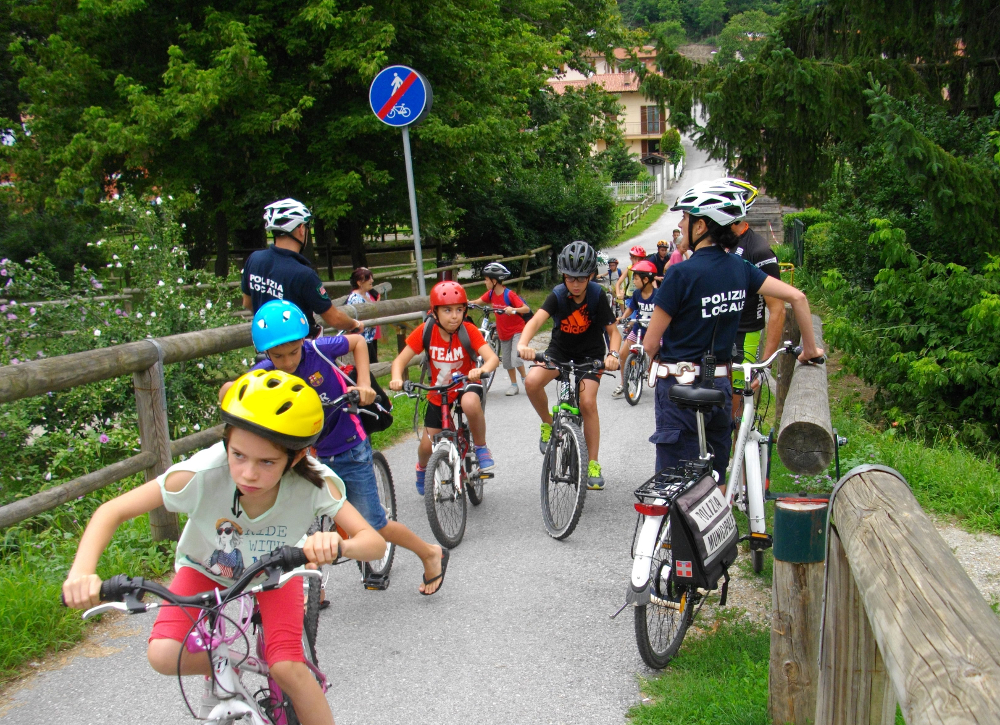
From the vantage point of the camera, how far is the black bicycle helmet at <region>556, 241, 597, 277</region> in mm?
6430

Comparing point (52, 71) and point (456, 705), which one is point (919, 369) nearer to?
point (456, 705)

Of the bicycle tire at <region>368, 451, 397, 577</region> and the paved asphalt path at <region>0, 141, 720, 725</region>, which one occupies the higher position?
the bicycle tire at <region>368, 451, 397, 577</region>

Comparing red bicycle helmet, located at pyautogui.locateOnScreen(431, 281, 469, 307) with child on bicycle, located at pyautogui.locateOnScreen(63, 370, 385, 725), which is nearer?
child on bicycle, located at pyautogui.locateOnScreen(63, 370, 385, 725)

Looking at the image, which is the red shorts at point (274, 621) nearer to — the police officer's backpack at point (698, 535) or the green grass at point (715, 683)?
the green grass at point (715, 683)

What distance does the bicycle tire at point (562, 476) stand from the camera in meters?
6.10

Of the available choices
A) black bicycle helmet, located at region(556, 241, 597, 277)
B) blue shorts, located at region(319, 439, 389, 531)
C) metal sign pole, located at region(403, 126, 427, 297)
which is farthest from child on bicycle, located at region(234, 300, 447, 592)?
metal sign pole, located at region(403, 126, 427, 297)

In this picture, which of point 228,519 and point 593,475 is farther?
point 593,475

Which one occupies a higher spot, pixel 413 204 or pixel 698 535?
pixel 413 204

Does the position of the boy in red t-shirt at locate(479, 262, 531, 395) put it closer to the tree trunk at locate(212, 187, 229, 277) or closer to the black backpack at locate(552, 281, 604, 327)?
the black backpack at locate(552, 281, 604, 327)

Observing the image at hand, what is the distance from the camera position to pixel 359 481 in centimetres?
484

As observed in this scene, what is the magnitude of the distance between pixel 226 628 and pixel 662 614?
2.28m

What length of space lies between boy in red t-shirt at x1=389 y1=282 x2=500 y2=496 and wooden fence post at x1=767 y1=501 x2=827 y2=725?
3.05m

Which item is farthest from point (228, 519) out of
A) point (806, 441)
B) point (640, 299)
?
point (640, 299)

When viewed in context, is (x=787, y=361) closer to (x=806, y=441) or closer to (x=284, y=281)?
(x=806, y=441)
